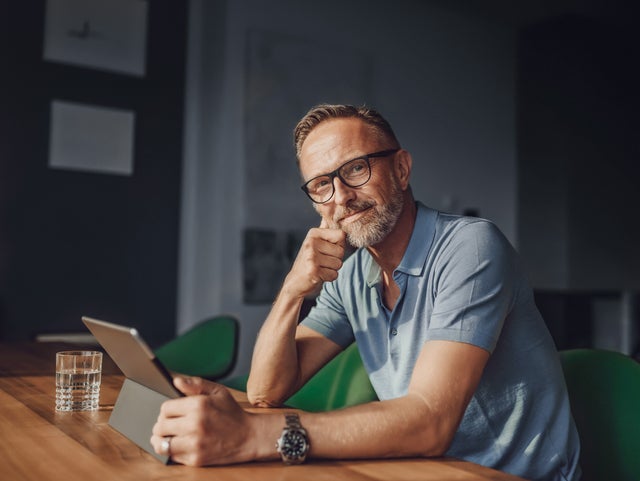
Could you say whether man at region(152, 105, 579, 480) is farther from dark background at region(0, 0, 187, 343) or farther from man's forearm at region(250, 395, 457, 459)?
dark background at region(0, 0, 187, 343)

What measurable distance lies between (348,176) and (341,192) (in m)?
0.04

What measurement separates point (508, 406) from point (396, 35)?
5327 mm

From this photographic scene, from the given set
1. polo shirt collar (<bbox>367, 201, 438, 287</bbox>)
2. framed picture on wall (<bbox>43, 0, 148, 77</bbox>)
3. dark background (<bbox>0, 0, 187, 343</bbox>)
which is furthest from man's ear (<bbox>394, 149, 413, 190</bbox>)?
framed picture on wall (<bbox>43, 0, 148, 77</bbox>)

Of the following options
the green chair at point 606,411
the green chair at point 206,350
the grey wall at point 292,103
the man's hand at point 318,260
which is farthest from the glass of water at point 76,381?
the grey wall at point 292,103

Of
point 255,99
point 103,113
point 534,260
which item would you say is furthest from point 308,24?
point 534,260

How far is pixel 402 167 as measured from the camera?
5.89ft

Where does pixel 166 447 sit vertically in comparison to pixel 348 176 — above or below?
below

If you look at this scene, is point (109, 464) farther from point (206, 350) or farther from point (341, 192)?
point (206, 350)

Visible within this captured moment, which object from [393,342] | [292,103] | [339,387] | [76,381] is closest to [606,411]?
[393,342]

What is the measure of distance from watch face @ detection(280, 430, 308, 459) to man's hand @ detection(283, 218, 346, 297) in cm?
61

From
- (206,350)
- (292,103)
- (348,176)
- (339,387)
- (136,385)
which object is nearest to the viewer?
(136,385)

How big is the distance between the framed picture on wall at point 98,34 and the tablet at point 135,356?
158 inches

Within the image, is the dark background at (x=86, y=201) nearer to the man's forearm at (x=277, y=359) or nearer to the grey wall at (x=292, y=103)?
the grey wall at (x=292, y=103)

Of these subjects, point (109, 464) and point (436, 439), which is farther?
point (436, 439)
